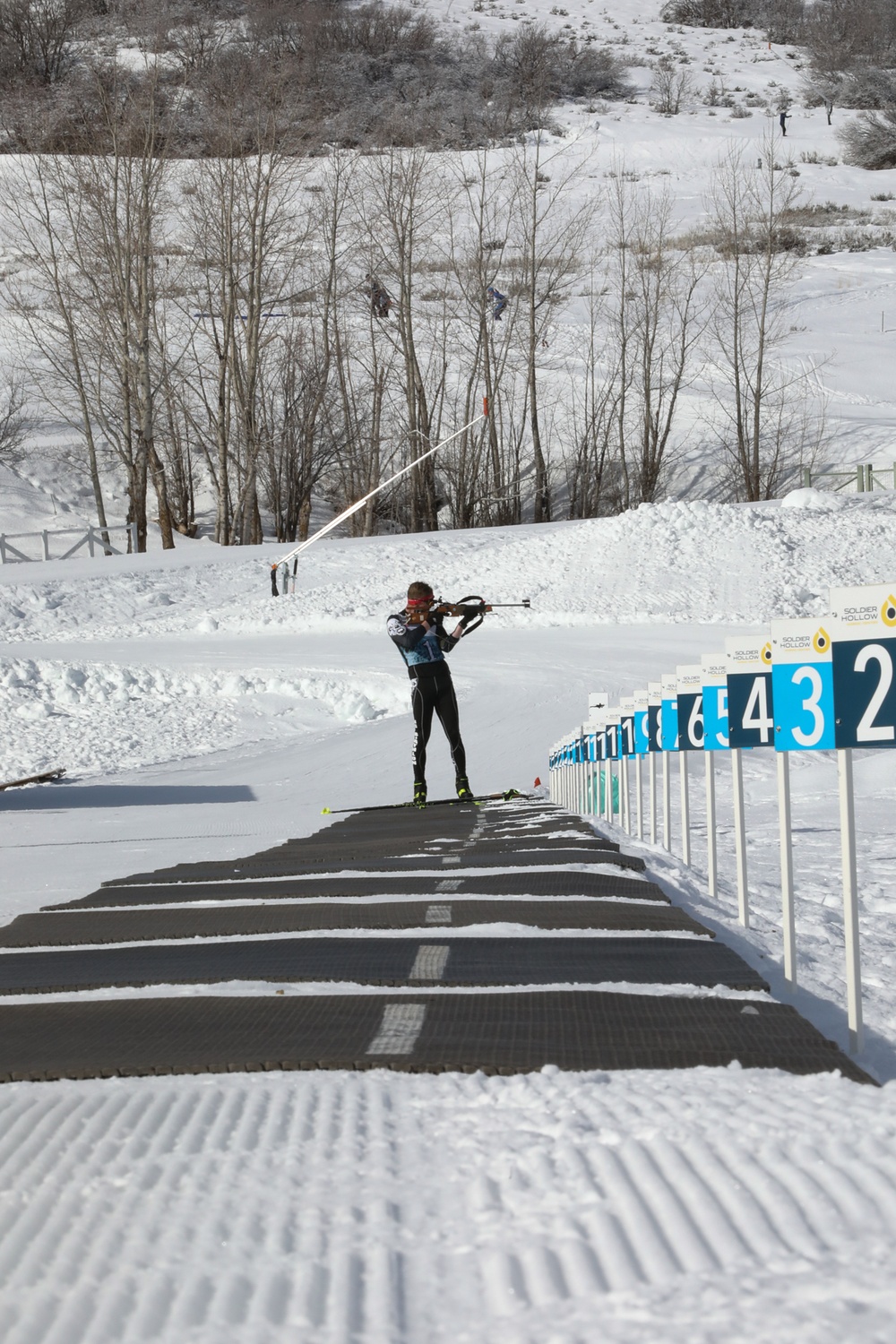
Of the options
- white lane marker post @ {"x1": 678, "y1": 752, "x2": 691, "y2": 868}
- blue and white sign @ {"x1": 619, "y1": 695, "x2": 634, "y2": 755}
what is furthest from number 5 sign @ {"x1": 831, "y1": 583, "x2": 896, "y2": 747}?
blue and white sign @ {"x1": 619, "y1": 695, "x2": 634, "y2": 755}

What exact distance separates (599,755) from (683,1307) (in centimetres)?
1047

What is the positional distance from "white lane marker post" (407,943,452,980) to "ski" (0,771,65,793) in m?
13.7

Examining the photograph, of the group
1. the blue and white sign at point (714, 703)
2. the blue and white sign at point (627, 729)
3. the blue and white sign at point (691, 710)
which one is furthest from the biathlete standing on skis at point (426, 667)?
the blue and white sign at point (714, 703)

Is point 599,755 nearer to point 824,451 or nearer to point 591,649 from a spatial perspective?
point 591,649

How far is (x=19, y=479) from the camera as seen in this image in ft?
162

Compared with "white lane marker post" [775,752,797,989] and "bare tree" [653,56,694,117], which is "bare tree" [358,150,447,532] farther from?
"bare tree" [653,56,694,117]

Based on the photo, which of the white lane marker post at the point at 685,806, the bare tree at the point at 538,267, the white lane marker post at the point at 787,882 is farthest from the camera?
the bare tree at the point at 538,267

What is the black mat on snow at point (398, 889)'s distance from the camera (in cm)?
546

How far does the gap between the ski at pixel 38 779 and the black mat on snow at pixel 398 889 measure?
11.5 meters

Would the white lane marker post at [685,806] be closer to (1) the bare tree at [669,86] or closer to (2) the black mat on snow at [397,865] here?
(2) the black mat on snow at [397,865]

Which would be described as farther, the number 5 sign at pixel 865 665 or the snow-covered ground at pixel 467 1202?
the number 5 sign at pixel 865 665

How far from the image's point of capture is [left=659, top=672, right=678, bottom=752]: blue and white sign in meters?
7.61

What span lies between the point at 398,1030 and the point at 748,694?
305cm

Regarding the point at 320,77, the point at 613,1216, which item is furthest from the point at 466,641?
the point at 320,77
